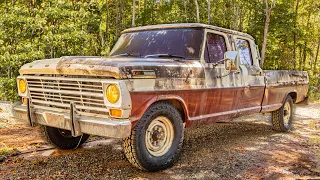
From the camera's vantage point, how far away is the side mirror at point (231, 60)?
4852mm

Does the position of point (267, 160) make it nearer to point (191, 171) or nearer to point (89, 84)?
point (191, 171)

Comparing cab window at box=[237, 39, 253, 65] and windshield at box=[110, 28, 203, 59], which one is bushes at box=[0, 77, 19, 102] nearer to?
windshield at box=[110, 28, 203, 59]

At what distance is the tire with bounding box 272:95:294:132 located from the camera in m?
7.46

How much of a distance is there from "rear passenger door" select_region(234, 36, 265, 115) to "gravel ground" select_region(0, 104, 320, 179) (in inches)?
29.5

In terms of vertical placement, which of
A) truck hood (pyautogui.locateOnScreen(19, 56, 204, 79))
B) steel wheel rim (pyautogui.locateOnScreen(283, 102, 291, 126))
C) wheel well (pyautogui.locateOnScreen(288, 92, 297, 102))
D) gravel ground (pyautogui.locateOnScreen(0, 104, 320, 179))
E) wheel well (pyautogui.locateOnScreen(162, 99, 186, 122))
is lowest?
gravel ground (pyautogui.locateOnScreen(0, 104, 320, 179))

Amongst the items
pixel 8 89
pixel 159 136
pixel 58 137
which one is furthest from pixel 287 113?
pixel 8 89

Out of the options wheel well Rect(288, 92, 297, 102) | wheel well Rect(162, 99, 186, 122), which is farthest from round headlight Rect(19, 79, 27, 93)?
wheel well Rect(288, 92, 297, 102)

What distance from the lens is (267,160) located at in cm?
496

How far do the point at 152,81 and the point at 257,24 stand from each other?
2505 cm

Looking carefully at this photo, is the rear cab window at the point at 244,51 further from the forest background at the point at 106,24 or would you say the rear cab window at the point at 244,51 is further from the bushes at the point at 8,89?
the bushes at the point at 8,89

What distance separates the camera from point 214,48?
17.9 ft

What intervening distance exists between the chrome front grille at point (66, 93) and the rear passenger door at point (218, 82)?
1.81 m

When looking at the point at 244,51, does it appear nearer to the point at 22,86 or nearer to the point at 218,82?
the point at 218,82

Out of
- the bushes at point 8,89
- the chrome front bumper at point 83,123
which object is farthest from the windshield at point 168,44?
the bushes at point 8,89
